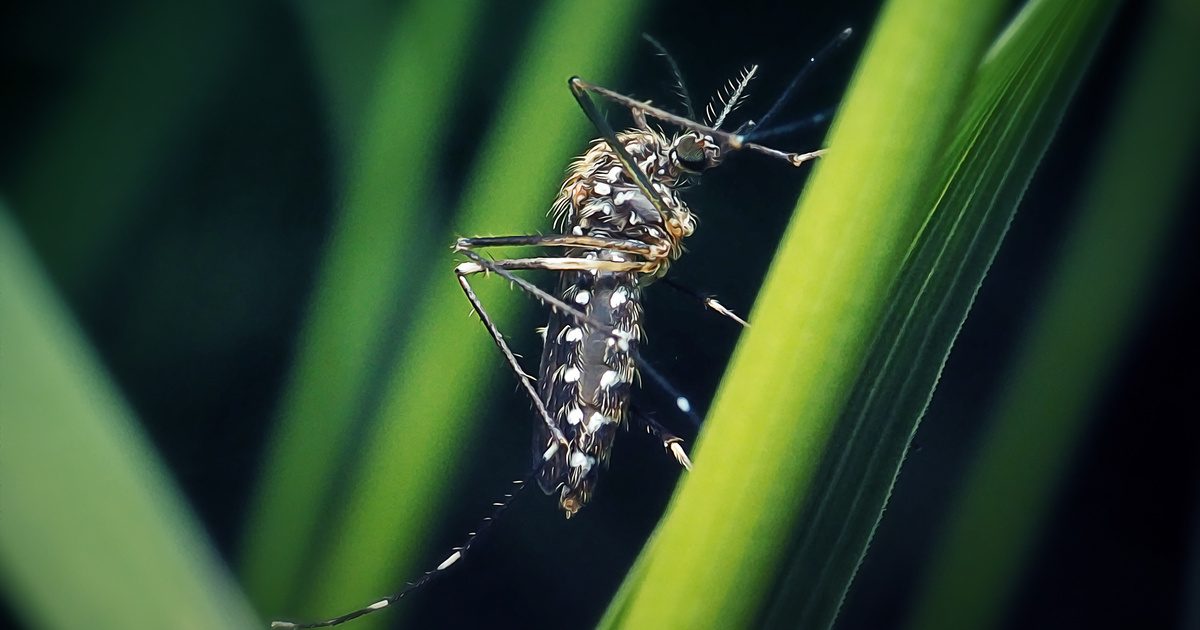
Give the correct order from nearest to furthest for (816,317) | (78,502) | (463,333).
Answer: (816,317) < (78,502) < (463,333)

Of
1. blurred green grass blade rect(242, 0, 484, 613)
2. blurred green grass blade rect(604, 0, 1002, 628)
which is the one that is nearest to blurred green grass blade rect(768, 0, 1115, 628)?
blurred green grass blade rect(604, 0, 1002, 628)

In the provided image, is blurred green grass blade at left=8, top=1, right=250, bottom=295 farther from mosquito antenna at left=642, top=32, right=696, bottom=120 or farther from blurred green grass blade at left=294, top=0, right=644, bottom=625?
mosquito antenna at left=642, top=32, right=696, bottom=120

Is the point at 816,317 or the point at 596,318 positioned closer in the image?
the point at 816,317

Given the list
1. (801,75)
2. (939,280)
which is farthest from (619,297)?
(939,280)

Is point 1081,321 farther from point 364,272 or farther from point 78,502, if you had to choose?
point 78,502

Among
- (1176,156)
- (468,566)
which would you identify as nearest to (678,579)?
(468,566)

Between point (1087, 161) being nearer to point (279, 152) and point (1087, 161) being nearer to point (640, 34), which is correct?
point (640, 34)

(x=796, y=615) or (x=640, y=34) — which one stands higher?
(x=640, y=34)
